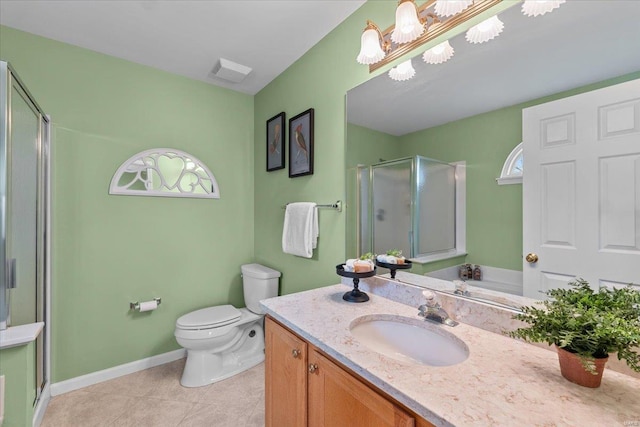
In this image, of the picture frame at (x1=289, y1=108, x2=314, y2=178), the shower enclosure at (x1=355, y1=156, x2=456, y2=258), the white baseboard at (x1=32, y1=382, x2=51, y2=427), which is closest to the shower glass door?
the shower enclosure at (x1=355, y1=156, x2=456, y2=258)

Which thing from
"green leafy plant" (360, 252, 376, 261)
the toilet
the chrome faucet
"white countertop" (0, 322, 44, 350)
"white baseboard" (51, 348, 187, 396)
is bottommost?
"white baseboard" (51, 348, 187, 396)

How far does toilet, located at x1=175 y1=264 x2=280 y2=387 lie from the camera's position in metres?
1.92

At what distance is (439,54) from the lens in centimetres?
119

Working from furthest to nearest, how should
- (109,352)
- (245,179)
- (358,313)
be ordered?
(245,179)
(109,352)
(358,313)

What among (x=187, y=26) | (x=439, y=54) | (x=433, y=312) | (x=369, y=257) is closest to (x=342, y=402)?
(x=433, y=312)

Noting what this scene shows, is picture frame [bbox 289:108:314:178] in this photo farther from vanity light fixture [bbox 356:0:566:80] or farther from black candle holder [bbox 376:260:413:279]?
black candle holder [bbox 376:260:413:279]

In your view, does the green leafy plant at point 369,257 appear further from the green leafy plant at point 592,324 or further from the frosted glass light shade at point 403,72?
the frosted glass light shade at point 403,72

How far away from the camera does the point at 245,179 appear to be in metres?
2.64

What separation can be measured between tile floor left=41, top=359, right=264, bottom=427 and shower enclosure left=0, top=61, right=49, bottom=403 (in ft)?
0.80

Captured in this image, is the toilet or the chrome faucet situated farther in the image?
the toilet

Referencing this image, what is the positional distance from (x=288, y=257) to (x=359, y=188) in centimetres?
93

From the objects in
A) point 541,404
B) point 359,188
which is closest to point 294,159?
point 359,188

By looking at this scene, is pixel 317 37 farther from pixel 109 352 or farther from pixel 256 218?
pixel 109 352

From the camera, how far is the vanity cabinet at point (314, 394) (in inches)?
28.8
